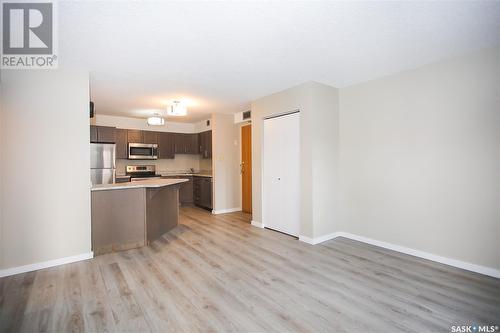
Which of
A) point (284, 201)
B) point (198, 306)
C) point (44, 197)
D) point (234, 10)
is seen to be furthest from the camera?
point (284, 201)

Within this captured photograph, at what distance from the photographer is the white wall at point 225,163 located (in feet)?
19.5

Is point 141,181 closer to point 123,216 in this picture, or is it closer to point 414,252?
point 123,216

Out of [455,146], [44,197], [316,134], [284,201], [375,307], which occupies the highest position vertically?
[316,134]

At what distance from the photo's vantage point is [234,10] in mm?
1979

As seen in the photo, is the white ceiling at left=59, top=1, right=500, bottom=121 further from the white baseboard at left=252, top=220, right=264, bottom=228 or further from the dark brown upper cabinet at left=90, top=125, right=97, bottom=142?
the white baseboard at left=252, top=220, right=264, bottom=228

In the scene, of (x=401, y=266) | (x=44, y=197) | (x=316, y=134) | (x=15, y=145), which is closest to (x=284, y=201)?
(x=316, y=134)

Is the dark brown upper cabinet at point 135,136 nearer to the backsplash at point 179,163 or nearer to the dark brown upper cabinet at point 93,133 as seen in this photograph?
the backsplash at point 179,163

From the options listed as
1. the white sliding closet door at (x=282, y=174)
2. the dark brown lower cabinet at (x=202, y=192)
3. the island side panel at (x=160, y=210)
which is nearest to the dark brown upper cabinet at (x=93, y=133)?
the island side panel at (x=160, y=210)

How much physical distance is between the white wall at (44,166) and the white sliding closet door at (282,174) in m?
2.82

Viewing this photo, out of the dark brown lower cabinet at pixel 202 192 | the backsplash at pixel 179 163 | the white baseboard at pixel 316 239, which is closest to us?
the white baseboard at pixel 316 239

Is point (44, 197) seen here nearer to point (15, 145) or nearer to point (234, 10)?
point (15, 145)

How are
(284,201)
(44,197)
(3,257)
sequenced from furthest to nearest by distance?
(284,201) → (44,197) → (3,257)

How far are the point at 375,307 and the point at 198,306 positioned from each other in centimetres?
151

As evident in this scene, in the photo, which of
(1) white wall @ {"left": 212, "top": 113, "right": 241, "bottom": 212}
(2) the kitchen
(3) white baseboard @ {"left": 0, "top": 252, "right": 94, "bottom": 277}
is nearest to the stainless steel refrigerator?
(2) the kitchen
